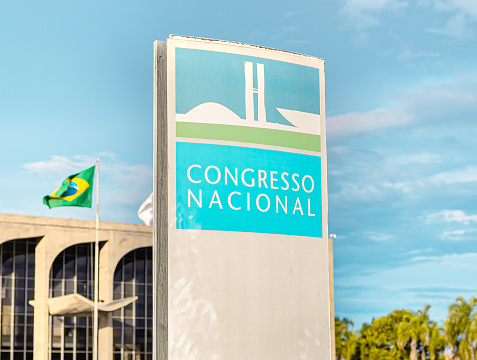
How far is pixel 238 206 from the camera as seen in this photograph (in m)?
12.1

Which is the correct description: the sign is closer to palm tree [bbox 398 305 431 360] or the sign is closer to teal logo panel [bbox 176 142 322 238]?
teal logo panel [bbox 176 142 322 238]

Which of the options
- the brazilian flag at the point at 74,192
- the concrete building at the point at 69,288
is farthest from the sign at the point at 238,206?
the concrete building at the point at 69,288

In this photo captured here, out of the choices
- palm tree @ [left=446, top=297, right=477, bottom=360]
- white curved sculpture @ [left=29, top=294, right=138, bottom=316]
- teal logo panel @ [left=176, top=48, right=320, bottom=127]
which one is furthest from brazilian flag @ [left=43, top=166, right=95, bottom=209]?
palm tree @ [left=446, top=297, right=477, bottom=360]

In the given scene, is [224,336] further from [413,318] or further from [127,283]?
[413,318]

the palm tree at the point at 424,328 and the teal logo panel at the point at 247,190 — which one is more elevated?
the teal logo panel at the point at 247,190

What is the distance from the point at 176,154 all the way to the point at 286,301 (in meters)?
2.92

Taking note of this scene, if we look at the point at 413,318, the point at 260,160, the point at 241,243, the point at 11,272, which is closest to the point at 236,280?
the point at 241,243

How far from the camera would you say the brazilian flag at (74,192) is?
38.8m

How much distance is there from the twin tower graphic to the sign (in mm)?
17

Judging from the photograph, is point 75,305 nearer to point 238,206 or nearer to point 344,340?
point 238,206

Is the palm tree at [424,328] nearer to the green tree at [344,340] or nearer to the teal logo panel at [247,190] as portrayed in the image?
the green tree at [344,340]

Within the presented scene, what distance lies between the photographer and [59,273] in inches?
1998

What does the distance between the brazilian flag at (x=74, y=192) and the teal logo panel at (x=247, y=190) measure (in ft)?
91.9

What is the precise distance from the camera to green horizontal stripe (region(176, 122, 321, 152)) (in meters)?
11.9
